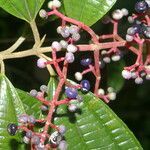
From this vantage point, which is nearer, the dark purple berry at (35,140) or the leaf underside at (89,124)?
the dark purple berry at (35,140)

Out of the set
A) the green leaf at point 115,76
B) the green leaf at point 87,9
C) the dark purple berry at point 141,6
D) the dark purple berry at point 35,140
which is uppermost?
the green leaf at point 87,9

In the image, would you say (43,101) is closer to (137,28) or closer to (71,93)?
(71,93)

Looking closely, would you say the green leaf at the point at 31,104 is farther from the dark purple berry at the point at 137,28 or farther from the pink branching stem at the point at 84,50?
the dark purple berry at the point at 137,28

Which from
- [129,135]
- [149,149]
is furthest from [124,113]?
[129,135]

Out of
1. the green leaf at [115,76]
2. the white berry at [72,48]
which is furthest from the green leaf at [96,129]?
the green leaf at [115,76]

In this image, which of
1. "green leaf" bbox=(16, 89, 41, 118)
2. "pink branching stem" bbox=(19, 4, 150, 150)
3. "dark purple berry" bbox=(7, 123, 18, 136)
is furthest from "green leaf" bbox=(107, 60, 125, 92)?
"dark purple berry" bbox=(7, 123, 18, 136)

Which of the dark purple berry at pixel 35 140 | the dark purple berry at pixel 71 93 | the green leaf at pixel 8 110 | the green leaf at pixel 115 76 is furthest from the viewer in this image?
the green leaf at pixel 115 76

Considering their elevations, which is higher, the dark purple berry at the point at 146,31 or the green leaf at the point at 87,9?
the green leaf at the point at 87,9

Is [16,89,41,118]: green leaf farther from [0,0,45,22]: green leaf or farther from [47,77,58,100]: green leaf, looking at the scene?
[0,0,45,22]: green leaf

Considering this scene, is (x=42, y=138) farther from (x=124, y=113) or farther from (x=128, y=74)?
(x=124, y=113)
